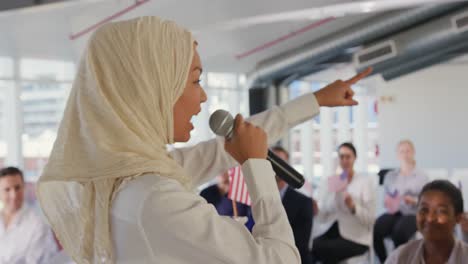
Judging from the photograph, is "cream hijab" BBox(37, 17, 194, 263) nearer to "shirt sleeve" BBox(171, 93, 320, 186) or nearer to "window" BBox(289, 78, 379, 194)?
"shirt sleeve" BBox(171, 93, 320, 186)

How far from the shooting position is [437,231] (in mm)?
2400

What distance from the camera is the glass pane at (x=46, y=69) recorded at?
724 centimetres

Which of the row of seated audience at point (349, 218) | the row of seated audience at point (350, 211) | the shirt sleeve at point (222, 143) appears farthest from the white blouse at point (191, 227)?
the row of seated audience at point (350, 211)

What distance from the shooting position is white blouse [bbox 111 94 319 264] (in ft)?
3.18

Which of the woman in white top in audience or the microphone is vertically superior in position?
the microphone

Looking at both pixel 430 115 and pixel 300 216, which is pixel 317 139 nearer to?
pixel 430 115

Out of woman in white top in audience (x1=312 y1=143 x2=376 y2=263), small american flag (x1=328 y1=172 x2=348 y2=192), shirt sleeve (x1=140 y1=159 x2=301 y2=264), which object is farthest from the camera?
small american flag (x1=328 y1=172 x2=348 y2=192)

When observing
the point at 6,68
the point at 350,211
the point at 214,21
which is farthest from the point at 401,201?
the point at 6,68

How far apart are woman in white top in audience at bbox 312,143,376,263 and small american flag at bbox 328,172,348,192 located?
3 cm

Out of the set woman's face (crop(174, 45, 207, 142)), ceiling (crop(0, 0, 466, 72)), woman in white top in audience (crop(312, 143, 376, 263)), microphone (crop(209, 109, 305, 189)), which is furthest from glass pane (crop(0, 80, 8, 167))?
woman's face (crop(174, 45, 207, 142))

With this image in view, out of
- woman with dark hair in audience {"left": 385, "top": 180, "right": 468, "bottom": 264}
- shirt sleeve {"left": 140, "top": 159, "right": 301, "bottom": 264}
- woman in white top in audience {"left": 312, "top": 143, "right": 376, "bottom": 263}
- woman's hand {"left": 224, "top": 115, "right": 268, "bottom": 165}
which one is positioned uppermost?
woman's hand {"left": 224, "top": 115, "right": 268, "bottom": 165}

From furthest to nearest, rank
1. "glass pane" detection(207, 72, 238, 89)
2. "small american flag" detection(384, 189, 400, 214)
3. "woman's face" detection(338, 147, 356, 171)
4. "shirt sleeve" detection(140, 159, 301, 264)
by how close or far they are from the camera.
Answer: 1. "glass pane" detection(207, 72, 238, 89)
2. "small american flag" detection(384, 189, 400, 214)
3. "woman's face" detection(338, 147, 356, 171)
4. "shirt sleeve" detection(140, 159, 301, 264)

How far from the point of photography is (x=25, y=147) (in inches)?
286

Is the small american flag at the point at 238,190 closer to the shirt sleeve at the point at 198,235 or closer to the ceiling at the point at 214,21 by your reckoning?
the ceiling at the point at 214,21
